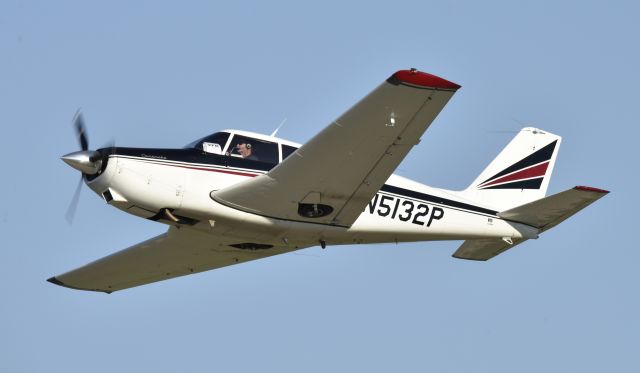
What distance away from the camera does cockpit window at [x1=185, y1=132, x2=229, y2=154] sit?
66.0ft

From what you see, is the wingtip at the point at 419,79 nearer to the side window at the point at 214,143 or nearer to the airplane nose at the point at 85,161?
the side window at the point at 214,143

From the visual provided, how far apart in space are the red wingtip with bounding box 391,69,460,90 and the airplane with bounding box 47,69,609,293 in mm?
15

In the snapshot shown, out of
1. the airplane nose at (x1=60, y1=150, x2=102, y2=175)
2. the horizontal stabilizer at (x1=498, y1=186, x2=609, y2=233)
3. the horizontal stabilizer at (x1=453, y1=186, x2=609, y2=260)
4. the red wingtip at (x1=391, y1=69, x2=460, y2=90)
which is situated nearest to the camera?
the red wingtip at (x1=391, y1=69, x2=460, y2=90)

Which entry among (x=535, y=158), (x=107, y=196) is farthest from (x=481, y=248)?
(x=107, y=196)

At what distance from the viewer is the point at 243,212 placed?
2011cm

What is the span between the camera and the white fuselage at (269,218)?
1952 cm

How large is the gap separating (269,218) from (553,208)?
17.9ft

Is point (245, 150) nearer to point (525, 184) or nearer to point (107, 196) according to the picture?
point (107, 196)

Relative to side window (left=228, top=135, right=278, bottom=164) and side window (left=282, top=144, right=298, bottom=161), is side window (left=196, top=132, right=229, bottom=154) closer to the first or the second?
side window (left=228, top=135, right=278, bottom=164)

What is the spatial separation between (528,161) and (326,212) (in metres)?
5.46

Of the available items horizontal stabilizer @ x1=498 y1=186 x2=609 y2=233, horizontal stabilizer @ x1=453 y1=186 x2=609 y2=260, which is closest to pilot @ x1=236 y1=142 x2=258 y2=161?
horizontal stabilizer @ x1=453 y1=186 x2=609 y2=260

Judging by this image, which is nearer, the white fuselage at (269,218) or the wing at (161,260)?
the white fuselage at (269,218)

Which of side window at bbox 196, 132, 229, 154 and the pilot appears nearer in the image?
side window at bbox 196, 132, 229, 154

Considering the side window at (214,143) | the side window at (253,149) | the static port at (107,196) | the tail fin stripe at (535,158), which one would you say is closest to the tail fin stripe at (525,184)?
the tail fin stripe at (535,158)
